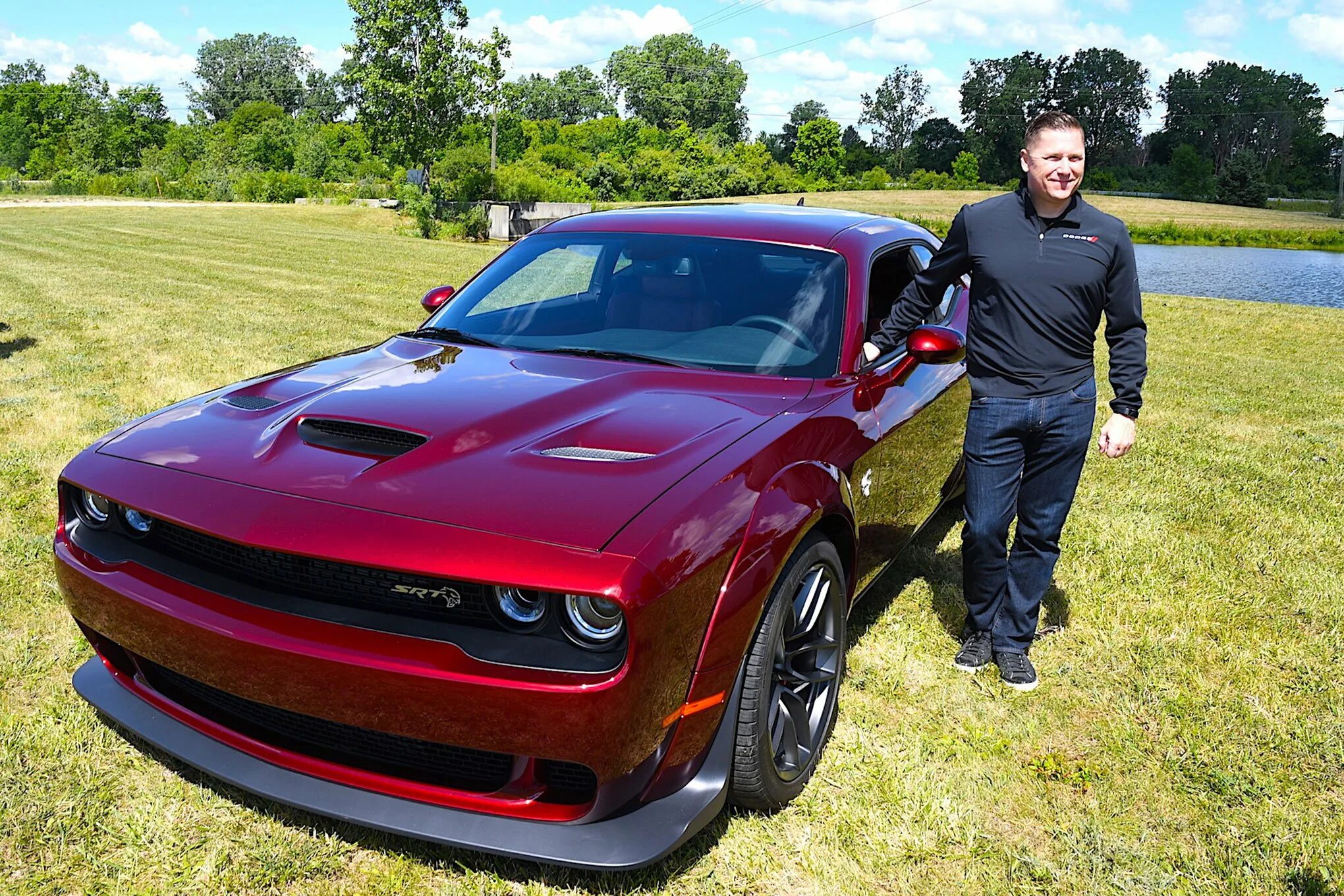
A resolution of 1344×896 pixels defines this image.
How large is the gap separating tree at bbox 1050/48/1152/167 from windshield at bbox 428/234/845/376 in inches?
4295

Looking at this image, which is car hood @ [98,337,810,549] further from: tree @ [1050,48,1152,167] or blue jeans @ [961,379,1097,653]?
tree @ [1050,48,1152,167]

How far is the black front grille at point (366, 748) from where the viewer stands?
2145 millimetres

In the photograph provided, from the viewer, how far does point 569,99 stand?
5094 inches

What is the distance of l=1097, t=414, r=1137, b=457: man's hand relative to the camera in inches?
128

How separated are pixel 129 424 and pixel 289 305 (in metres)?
10.6

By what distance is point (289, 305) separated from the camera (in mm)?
12750

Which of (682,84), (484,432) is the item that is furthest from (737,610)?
(682,84)

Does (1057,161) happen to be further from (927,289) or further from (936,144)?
(936,144)

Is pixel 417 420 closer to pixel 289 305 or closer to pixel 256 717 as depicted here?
pixel 256 717

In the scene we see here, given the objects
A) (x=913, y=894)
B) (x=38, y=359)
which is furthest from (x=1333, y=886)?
(x=38, y=359)

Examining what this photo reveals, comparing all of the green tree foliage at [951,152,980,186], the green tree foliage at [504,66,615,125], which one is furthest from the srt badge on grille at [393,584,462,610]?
the green tree foliage at [504,66,615,125]

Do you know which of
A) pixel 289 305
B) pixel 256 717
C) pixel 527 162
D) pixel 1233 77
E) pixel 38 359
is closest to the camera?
pixel 256 717

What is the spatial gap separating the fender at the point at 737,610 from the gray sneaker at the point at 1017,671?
4.90ft

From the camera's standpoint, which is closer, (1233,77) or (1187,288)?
(1187,288)
